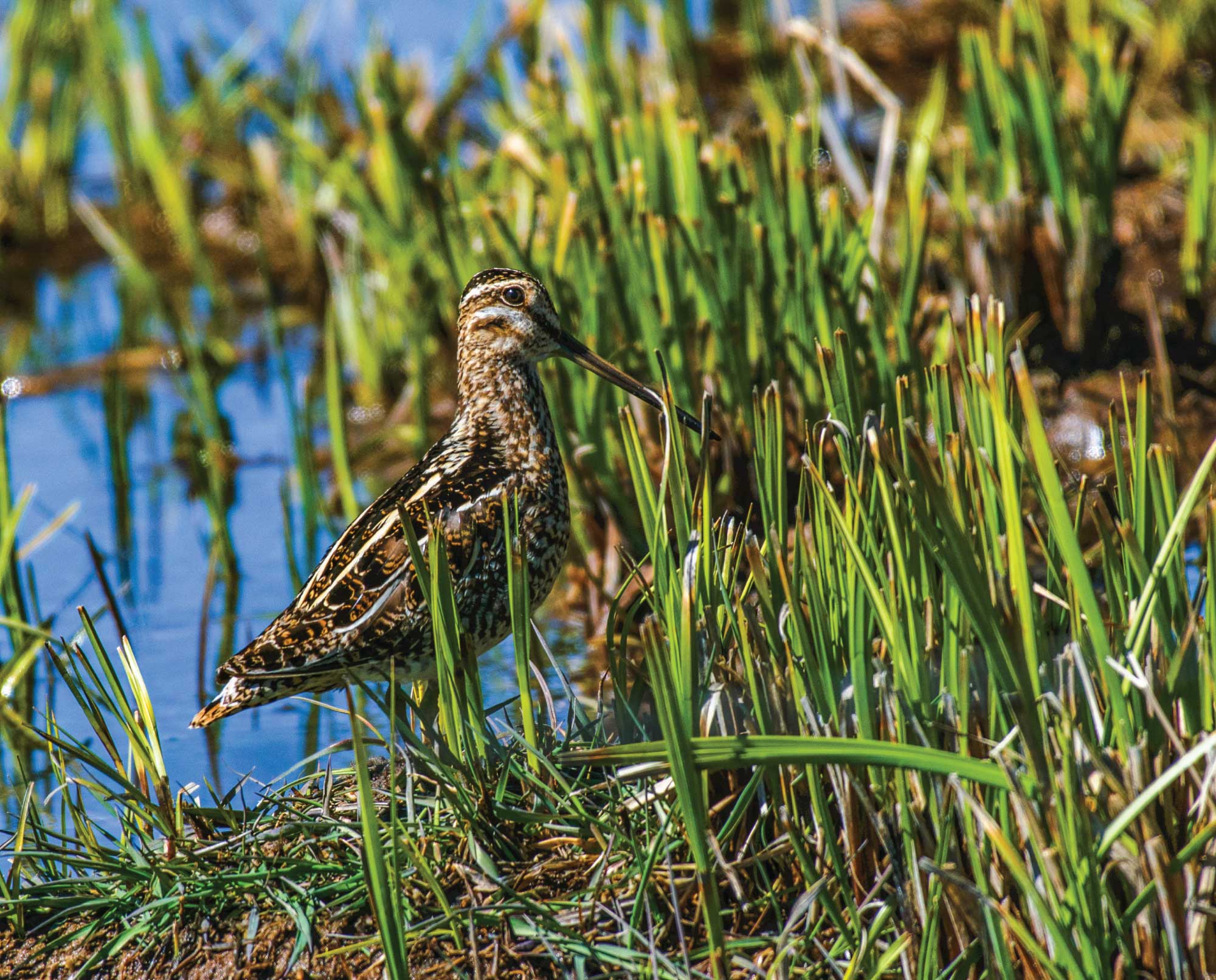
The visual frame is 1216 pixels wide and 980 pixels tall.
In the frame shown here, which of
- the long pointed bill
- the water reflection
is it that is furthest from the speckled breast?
the water reflection

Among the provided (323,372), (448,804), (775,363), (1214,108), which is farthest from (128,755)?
(1214,108)

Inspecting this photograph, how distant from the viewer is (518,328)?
3461 millimetres

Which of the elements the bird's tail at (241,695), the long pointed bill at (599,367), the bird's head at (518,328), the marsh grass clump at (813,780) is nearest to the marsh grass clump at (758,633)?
the marsh grass clump at (813,780)

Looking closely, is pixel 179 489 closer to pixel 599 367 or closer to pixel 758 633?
pixel 599 367

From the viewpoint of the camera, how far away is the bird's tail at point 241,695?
9.83ft

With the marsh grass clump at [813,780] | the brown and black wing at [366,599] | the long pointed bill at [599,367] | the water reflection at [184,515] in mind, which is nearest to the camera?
the marsh grass clump at [813,780]

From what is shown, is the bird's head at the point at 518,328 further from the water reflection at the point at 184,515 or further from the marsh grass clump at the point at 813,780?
the water reflection at the point at 184,515

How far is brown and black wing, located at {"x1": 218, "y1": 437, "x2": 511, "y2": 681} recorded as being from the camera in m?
2.96

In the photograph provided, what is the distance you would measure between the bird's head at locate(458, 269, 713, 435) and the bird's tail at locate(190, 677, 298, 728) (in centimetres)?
87

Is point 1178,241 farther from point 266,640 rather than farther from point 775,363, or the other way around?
point 266,640

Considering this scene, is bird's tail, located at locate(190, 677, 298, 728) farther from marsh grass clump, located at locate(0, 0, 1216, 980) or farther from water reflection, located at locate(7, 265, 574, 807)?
water reflection, located at locate(7, 265, 574, 807)

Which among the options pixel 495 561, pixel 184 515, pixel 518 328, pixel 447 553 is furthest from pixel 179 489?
pixel 447 553

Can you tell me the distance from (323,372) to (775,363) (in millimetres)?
2964

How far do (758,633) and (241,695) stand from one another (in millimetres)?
1061
